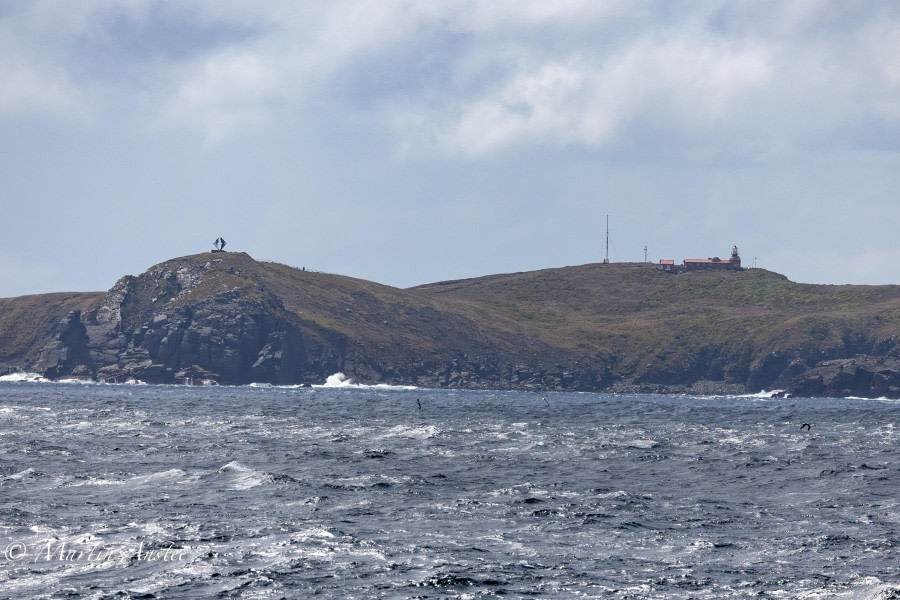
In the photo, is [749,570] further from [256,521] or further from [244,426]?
[244,426]

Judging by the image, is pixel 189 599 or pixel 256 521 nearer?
pixel 189 599

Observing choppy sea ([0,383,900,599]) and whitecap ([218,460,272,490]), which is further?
whitecap ([218,460,272,490])

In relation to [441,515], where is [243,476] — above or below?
above

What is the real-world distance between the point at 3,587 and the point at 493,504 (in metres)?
22.5

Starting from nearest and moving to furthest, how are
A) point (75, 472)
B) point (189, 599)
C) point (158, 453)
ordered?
point (189, 599) → point (75, 472) → point (158, 453)

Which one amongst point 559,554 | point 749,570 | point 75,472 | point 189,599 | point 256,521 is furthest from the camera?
point 75,472

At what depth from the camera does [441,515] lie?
45.6m

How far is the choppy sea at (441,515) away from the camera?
110ft

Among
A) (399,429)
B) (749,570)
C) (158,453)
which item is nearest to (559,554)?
(749,570)

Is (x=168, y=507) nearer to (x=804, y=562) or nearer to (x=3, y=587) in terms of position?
(x=3, y=587)

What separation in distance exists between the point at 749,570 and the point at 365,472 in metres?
27.5

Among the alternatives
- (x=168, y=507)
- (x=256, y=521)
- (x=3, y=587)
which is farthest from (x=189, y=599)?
(x=168, y=507)

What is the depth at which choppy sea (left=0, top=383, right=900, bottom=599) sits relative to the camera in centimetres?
3353

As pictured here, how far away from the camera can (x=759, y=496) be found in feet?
173
